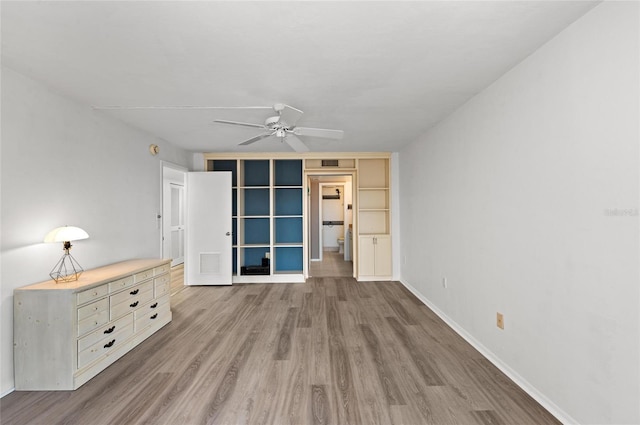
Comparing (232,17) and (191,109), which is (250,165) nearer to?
(191,109)

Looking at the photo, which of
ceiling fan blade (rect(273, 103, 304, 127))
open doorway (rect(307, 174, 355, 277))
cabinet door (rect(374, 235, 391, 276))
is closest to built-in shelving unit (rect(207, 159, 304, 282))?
open doorway (rect(307, 174, 355, 277))

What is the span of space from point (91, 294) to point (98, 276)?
0.89 ft

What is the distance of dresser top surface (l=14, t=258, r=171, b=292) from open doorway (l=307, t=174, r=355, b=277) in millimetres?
3316

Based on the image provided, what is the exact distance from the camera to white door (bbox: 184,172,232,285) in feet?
16.2

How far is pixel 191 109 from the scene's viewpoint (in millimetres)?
2906

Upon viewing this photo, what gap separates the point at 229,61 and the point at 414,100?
1.80 m

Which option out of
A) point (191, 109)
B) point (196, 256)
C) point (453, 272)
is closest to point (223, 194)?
point (196, 256)

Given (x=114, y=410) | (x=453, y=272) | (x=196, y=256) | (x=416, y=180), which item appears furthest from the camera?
(x=196, y=256)

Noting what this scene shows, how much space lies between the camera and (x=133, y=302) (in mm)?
2748

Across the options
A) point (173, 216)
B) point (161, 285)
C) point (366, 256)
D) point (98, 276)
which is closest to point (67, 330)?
point (98, 276)

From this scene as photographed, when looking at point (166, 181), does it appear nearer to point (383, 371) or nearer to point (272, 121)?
point (272, 121)

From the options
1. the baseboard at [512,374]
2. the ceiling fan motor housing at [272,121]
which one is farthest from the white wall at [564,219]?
the ceiling fan motor housing at [272,121]

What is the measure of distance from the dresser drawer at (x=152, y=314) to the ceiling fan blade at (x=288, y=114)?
2.50 m

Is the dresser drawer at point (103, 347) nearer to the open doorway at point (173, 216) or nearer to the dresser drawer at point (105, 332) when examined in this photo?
the dresser drawer at point (105, 332)
